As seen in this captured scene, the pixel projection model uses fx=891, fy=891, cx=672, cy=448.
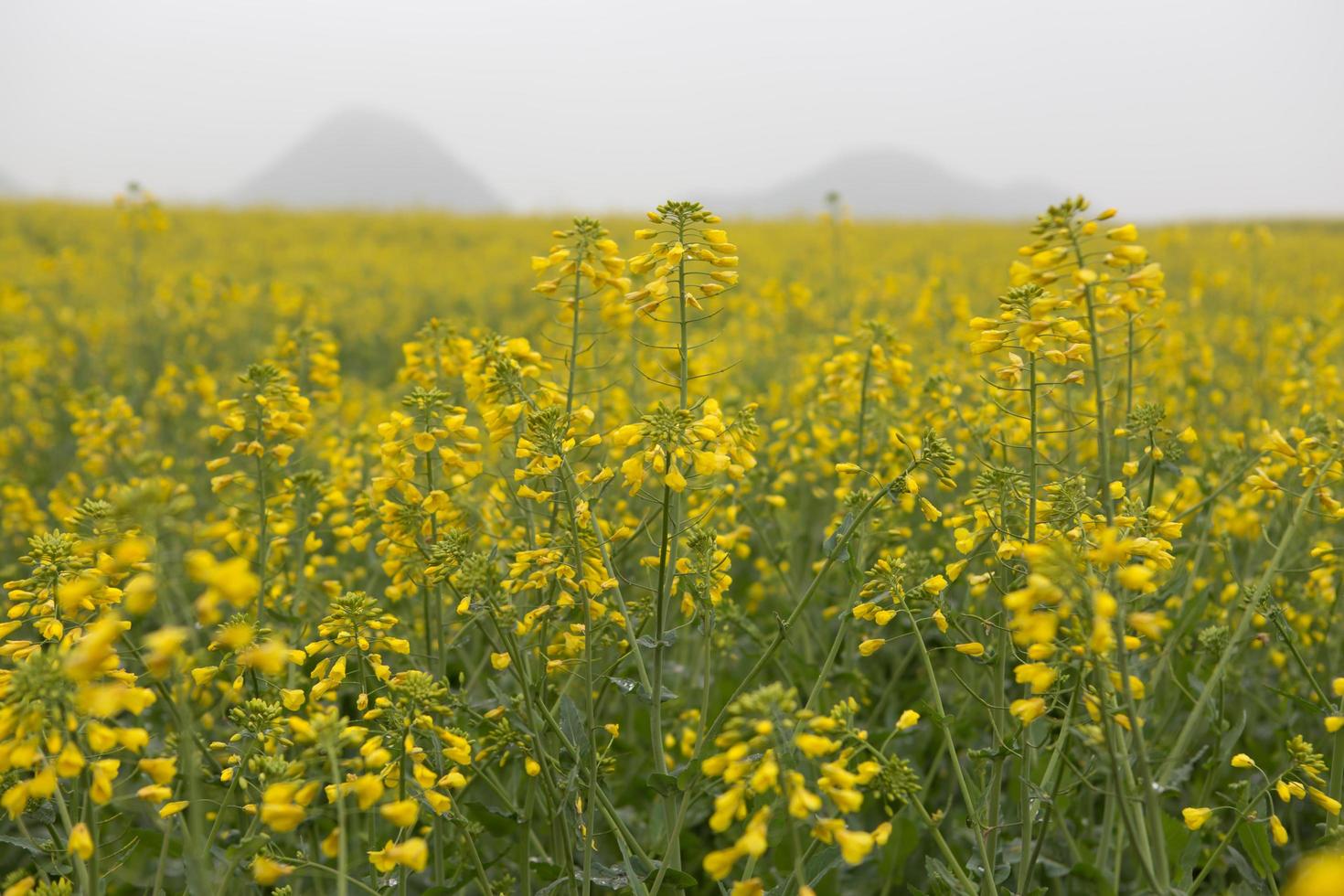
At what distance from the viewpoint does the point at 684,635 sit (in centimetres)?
328

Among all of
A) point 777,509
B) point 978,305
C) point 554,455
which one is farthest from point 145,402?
point 978,305

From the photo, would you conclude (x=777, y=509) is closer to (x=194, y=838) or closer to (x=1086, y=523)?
(x=1086, y=523)

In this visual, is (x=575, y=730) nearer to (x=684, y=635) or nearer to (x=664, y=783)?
(x=664, y=783)

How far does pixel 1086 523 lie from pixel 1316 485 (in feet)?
1.90

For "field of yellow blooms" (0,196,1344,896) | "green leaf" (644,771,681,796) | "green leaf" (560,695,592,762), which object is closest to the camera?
"field of yellow blooms" (0,196,1344,896)

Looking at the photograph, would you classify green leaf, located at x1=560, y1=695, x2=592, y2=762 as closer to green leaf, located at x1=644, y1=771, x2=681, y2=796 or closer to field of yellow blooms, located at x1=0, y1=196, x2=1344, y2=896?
field of yellow blooms, located at x1=0, y1=196, x2=1344, y2=896

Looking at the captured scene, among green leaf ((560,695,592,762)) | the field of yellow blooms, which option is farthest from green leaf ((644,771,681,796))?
green leaf ((560,695,592,762))

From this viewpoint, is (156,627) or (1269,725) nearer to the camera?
(1269,725)

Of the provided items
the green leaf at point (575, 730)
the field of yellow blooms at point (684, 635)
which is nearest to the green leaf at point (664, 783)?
the field of yellow blooms at point (684, 635)

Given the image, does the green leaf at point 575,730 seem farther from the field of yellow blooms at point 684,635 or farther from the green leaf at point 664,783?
the green leaf at point 664,783

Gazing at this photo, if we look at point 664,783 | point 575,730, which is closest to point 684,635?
point 575,730

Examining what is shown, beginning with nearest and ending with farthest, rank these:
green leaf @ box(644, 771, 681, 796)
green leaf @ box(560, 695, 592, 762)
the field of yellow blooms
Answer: the field of yellow blooms, green leaf @ box(644, 771, 681, 796), green leaf @ box(560, 695, 592, 762)

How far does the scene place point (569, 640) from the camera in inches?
87.4

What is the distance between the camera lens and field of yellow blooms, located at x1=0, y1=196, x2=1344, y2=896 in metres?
1.63
